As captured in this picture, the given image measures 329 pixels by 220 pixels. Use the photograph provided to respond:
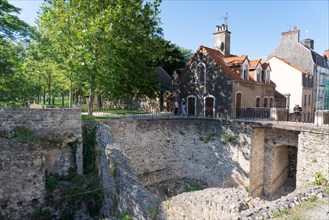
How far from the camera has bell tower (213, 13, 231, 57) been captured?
2261 cm

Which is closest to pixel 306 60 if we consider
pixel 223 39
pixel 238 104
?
pixel 223 39

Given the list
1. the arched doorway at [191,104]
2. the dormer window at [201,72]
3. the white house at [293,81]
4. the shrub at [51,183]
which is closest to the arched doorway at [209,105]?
the arched doorway at [191,104]

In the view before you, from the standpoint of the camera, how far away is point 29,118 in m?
11.3

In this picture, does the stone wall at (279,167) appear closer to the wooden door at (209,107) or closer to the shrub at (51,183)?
the wooden door at (209,107)

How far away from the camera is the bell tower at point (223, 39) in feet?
74.2

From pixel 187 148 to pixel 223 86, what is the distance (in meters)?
5.53

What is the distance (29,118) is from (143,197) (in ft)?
23.3

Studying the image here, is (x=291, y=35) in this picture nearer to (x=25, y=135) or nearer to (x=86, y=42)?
(x=86, y=42)

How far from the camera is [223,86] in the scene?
1848cm

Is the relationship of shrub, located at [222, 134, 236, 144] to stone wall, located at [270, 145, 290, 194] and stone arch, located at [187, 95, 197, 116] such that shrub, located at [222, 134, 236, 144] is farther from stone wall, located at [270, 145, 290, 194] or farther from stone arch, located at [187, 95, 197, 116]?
stone arch, located at [187, 95, 197, 116]

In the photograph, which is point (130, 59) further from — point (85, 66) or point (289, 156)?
point (289, 156)

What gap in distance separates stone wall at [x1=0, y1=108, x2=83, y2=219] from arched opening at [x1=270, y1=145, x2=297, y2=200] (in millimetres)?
12572

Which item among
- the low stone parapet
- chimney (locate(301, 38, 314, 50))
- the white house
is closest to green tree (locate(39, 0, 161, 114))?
the low stone parapet

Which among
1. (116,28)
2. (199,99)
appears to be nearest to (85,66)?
(116,28)
